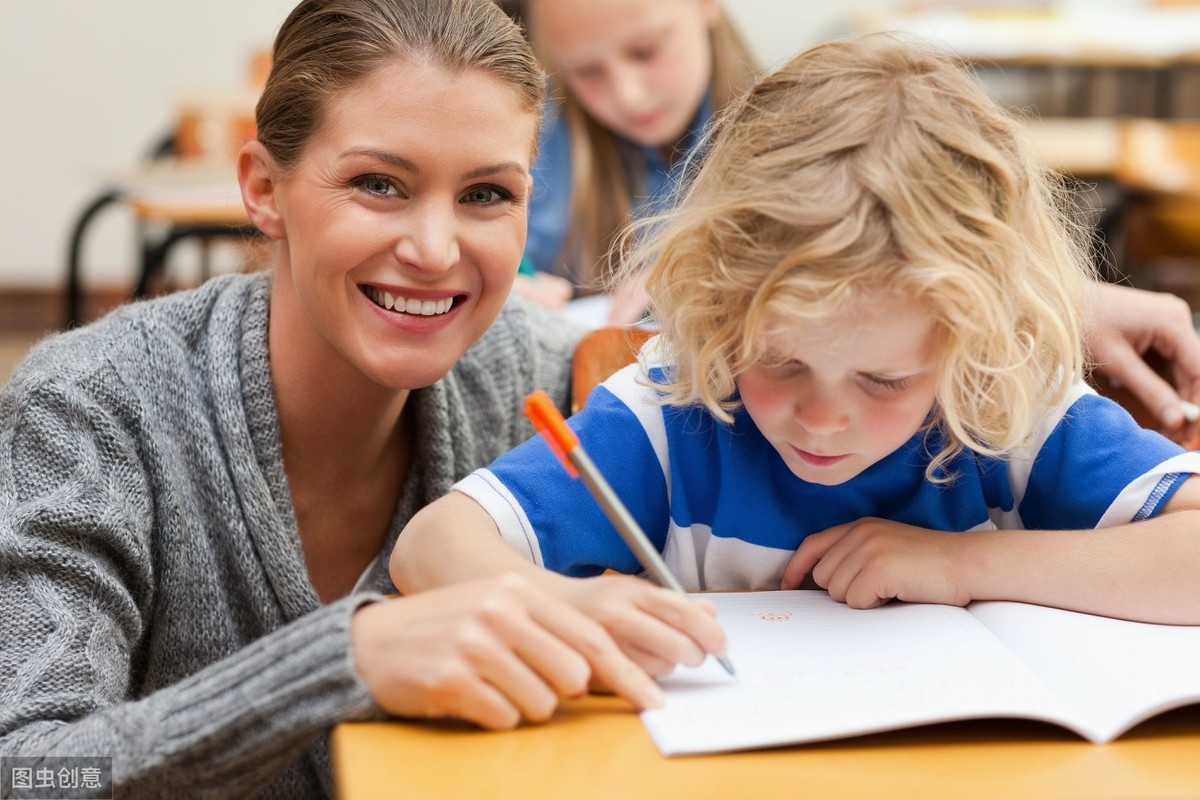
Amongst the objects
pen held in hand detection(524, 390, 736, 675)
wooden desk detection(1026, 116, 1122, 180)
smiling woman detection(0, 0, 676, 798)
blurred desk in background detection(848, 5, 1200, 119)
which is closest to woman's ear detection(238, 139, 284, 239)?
smiling woman detection(0, 0, 676, 798)

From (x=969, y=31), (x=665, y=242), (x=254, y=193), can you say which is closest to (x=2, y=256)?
(x=969, y=31)

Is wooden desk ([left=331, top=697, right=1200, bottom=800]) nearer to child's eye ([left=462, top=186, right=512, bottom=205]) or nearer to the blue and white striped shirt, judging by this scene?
the blue and white striped shirt

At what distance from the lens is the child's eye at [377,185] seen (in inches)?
40.8

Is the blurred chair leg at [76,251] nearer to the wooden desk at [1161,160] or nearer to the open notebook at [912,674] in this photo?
the open notebook at [912,674]

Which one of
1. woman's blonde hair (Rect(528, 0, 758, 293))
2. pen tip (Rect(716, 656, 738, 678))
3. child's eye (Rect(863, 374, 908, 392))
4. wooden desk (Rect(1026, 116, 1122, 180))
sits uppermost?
child's eye (Rect(863, 374, 908, 392))

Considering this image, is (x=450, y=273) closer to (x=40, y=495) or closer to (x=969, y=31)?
(x=40, y=495)

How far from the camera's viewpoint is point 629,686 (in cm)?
71

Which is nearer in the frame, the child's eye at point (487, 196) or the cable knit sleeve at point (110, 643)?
the cable knit sleeve at point (110, 643)

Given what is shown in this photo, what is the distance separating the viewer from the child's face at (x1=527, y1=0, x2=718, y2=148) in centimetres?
212

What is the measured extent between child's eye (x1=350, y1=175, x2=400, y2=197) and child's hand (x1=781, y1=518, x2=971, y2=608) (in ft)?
1.38

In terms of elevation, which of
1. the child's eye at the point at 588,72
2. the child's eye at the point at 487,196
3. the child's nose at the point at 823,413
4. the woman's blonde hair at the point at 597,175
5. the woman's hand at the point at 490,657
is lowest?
the woman's blonde hair at the point at 597,175

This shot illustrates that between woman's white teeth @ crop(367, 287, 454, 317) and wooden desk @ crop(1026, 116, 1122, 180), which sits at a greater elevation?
woman's white teeth @ crop(367, 287, 454, 317)

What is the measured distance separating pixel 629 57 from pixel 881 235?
1.41 m

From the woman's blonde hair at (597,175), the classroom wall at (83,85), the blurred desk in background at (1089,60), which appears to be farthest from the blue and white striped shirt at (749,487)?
the classroom wall at (83,85)
